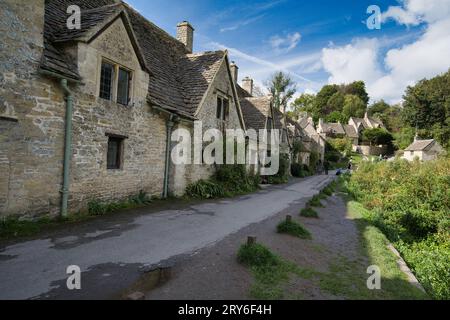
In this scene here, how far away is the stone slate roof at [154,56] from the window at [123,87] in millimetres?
1001

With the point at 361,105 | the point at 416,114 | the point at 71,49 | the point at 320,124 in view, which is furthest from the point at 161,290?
the point at 361,105

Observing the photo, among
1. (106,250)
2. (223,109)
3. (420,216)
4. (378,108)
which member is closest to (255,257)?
(106,250)

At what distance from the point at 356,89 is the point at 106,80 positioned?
364 feet

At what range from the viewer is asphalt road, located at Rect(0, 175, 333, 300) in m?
4.26

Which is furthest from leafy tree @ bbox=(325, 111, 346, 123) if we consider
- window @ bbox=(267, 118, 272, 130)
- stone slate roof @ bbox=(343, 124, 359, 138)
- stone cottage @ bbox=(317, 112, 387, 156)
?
window @ bbox=(267, 118, 272, 130)

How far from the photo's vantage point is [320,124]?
76938 millimetres

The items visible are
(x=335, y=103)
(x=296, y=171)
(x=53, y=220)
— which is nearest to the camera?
(x=53, y=220)

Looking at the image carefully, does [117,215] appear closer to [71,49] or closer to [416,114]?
[71,49]

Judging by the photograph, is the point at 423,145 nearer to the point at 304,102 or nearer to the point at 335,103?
the point at 335,103

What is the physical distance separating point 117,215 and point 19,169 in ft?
10.3

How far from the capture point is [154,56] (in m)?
14.4

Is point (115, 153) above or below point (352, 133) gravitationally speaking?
below

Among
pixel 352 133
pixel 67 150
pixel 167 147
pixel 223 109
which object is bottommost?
pixel 67 150
